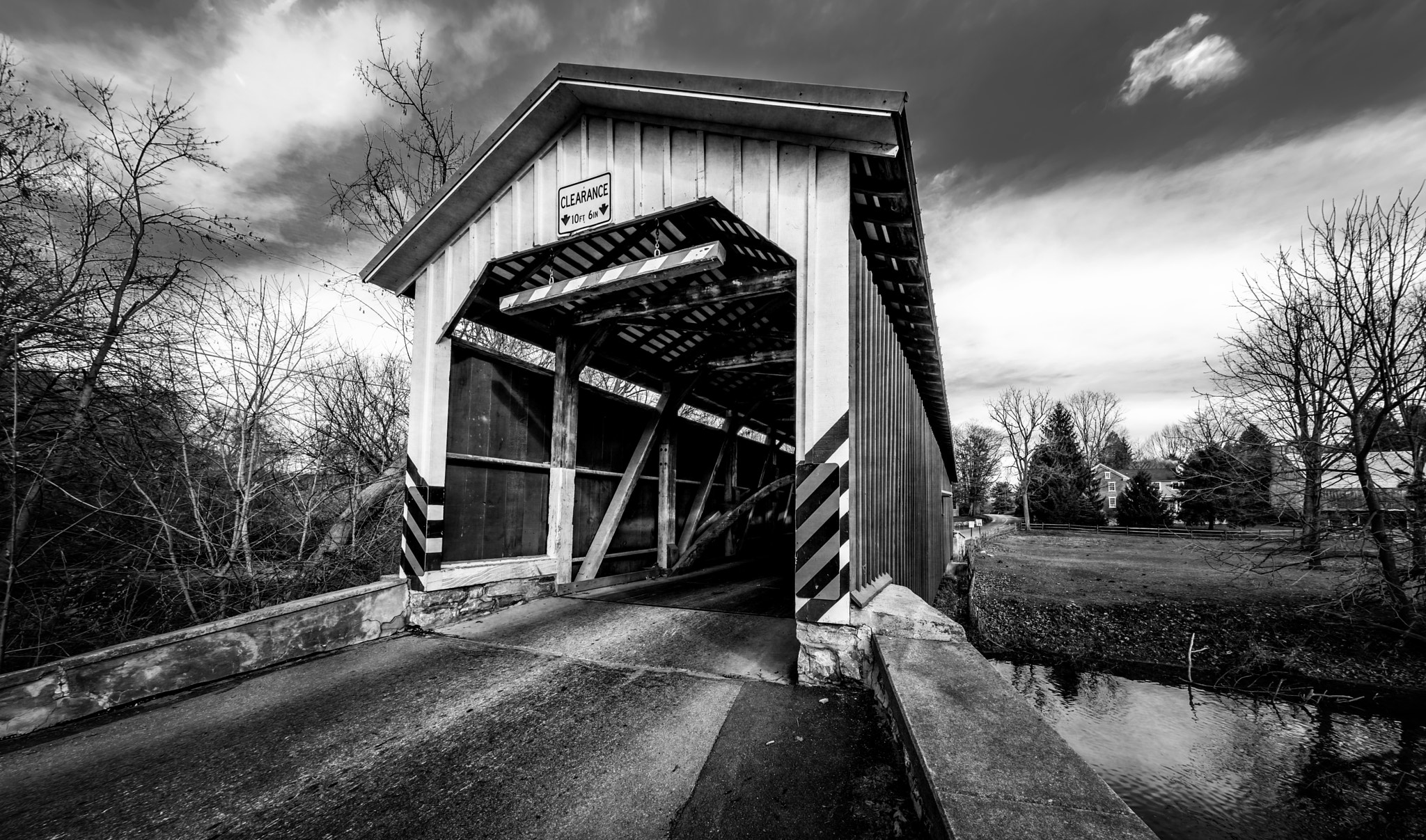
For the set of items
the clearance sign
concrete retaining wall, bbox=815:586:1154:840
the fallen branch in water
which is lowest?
the fallen branch in water

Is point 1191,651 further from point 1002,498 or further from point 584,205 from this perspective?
point 1002,498

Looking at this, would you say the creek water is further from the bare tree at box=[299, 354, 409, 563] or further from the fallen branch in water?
the bare tree at box=[299, 354, 409, 563]

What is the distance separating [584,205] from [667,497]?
4366 mm

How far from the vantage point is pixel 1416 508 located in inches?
276

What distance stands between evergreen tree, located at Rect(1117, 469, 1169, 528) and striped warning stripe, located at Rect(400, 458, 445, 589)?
3682 centimetres

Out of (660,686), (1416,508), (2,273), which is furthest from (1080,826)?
(1416,508)

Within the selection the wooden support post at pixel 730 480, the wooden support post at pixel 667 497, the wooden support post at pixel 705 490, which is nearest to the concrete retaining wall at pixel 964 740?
the wooden support post at pixel 667 497

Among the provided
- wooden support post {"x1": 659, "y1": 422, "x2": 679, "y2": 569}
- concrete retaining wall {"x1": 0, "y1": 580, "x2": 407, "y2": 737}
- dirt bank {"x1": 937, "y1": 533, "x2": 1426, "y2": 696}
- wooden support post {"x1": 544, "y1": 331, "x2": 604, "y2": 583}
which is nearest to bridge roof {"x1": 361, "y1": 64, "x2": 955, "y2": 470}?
wooden support post {"x1": 544, "y1": 331, "x2": 604, "y2": 583}

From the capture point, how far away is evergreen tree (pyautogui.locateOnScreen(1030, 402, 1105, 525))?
115 feet

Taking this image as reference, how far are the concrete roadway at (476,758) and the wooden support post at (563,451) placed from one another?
212 centimetres

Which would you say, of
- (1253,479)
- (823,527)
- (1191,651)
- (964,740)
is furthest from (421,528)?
(1253,479)

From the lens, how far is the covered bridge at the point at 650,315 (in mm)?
3391

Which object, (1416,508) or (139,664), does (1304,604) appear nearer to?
(1416,508)

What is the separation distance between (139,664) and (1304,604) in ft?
48.5
